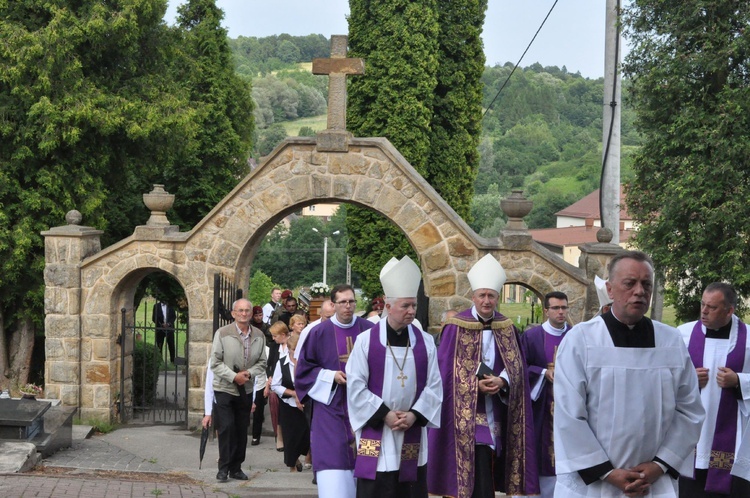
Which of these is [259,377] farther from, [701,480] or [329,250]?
[329,250]

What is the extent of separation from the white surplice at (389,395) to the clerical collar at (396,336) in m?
0.03

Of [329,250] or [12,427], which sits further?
[329,250]

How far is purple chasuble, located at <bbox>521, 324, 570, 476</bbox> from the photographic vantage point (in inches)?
362

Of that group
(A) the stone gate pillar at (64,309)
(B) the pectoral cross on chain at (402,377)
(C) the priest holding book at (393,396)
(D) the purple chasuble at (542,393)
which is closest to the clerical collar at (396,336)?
(C) the priest holding book at (393,396)

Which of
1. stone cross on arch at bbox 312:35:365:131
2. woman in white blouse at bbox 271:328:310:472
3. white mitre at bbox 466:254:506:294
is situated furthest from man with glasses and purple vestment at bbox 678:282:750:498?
stone cross on arch at bbox 312:35:365:131

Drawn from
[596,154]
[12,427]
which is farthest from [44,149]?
[596,154]

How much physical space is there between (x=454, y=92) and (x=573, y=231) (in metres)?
45.1

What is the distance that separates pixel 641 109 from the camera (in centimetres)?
1700

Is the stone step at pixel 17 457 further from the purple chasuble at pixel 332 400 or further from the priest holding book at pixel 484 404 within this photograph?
the priest holding book at pixel 484 404

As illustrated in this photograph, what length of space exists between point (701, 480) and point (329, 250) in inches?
2398

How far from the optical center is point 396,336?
7.85 m

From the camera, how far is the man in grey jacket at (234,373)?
11000 mm

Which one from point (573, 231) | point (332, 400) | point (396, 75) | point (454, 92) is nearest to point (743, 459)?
point (332, 400)

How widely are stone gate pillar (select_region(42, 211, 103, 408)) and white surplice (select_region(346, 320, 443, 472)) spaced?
26.9ft
